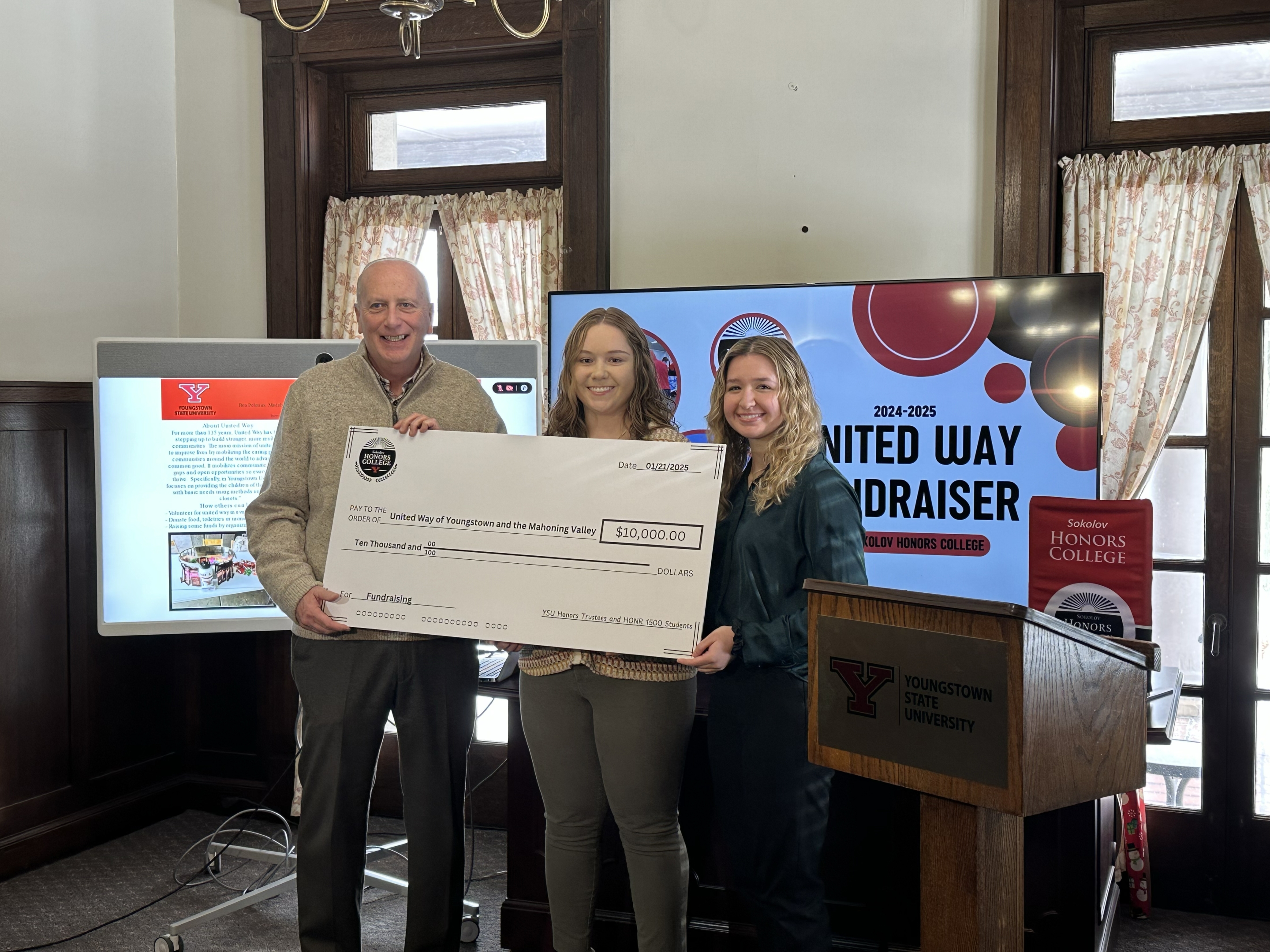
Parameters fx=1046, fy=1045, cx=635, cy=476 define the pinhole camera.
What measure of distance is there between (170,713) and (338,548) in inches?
77.3

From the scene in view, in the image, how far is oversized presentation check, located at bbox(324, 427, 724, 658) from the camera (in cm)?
190

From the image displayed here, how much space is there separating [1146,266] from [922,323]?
0.68 meters

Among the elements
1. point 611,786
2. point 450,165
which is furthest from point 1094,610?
point 450,165

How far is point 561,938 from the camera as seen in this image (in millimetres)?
1989

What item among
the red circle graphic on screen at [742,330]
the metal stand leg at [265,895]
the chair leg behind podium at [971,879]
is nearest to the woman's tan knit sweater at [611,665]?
the chair leg behind podium at [971,879]

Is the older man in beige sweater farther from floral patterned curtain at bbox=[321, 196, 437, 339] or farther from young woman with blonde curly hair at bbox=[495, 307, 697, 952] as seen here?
floral patterned curtain at bbox=[321, 196, 437, 339]

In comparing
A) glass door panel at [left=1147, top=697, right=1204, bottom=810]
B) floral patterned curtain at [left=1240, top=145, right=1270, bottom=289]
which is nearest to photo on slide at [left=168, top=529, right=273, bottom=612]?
glass door panel at [left=1147, top=697, right=1204, bottom=810]

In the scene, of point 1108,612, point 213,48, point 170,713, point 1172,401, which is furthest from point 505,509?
point 213,48

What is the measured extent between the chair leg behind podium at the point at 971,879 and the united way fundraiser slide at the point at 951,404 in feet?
5.12

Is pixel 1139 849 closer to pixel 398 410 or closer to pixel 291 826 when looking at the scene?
pixel 398 410

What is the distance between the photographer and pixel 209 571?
306cm
